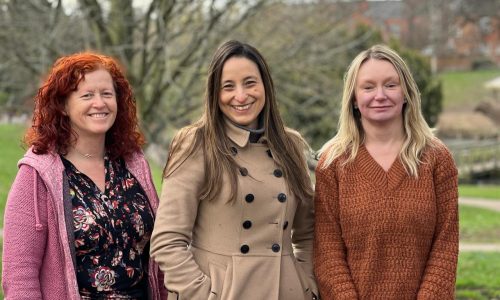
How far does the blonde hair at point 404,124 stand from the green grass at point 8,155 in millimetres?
9740

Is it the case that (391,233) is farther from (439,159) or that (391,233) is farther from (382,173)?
(439,159)

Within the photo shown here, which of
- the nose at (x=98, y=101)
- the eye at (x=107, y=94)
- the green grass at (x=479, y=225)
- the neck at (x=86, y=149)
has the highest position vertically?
the eye at (x=107, y=94)

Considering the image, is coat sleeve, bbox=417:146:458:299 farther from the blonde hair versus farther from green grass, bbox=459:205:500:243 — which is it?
green grass, bbox=459:205:500:243

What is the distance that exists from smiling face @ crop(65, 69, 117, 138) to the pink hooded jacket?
0.22m

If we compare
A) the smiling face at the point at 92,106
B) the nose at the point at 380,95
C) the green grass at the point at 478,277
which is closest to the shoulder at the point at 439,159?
the nose at the point at 380,95

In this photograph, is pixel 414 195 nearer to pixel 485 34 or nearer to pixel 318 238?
pixel 318 238

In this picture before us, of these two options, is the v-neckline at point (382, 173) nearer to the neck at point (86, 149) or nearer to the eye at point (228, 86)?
the eye at point (228, 86)

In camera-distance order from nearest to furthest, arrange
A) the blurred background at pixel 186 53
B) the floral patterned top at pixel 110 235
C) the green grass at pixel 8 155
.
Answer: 1. the floral patterned top at pixel 110 235
2. the blurred background at pixel 186 53
3. the green grass at pixel 8 155

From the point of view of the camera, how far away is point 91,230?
3.19 metres

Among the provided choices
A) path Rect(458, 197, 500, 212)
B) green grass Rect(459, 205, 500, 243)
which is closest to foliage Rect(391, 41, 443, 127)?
path Rect(458, 197, 500, 212)

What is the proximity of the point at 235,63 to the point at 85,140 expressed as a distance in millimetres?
738

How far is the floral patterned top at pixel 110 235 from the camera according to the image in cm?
320

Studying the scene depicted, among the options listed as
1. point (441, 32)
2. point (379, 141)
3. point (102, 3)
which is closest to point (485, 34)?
point (441, 32)

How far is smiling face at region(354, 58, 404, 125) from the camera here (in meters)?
3.36
